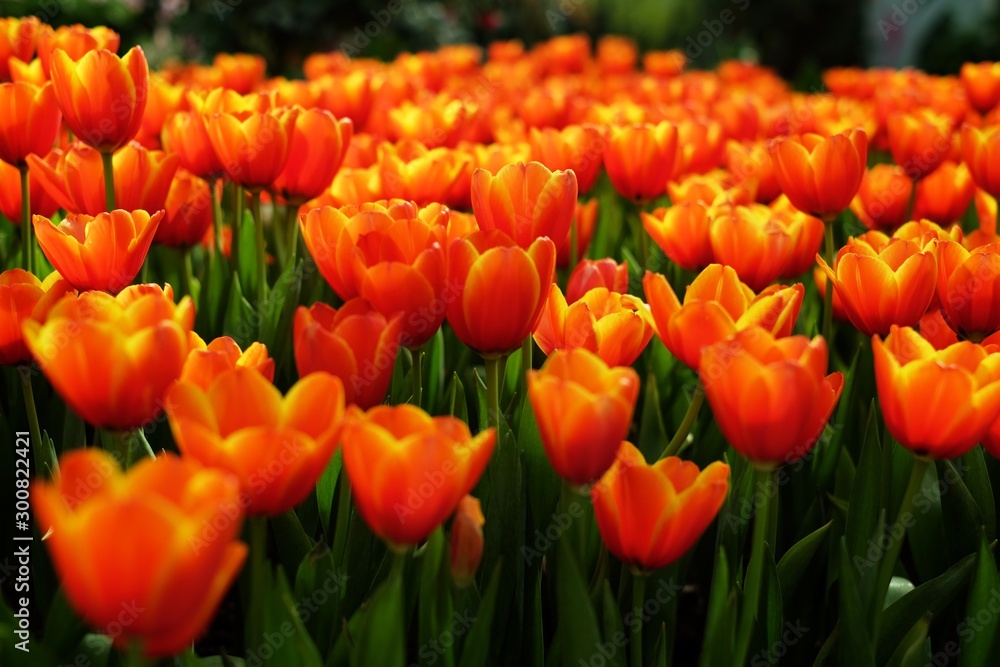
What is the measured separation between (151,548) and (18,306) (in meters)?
0.67

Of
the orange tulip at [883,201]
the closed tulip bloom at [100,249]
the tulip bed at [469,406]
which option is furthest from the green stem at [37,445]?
the orange tulip at [883,201]

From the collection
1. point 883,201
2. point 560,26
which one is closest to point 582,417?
point 883,201

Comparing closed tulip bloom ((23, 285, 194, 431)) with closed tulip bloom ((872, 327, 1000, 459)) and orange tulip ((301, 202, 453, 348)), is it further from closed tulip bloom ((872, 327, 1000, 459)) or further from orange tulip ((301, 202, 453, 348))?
closed tulip bloom ((872, 327, 1000, 459))

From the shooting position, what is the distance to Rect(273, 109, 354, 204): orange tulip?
1.82 meters

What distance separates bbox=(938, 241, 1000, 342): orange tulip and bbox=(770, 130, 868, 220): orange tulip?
39 cm

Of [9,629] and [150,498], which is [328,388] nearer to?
[150,498]

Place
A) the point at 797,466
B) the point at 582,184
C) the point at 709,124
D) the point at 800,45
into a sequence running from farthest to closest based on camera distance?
the point at 800,45 → the point at 709,124 → the point at 582,184 → the point at 797,466

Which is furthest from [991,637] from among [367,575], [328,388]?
[328,388]

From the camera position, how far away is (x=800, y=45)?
541 inches

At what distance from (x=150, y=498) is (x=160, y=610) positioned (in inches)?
3.6

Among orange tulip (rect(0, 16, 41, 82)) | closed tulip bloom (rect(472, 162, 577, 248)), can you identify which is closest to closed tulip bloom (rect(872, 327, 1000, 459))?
closed tulip bloom (rect(472, 162, 577, 248))

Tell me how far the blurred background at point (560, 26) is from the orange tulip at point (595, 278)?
4659 mm

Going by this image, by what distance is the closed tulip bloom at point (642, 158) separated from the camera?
218cm

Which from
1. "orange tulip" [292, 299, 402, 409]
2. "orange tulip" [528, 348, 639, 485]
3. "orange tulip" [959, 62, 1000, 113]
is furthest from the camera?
"orange tulip" [959, 62, 1000, 113]
